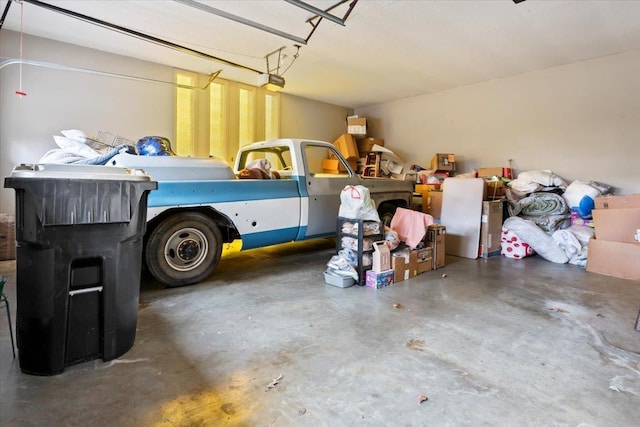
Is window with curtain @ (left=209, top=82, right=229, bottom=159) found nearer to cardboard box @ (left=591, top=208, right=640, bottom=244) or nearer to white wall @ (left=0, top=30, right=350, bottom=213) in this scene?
white wall @ (left=0, top=30, right=350, bottom=213)

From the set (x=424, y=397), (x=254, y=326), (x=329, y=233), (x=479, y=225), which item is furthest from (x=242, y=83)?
(x=424, y=397)

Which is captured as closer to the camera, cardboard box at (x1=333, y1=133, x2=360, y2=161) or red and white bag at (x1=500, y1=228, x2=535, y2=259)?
red and white bag at (x1=500, y1=228, x2=535, y2=259)

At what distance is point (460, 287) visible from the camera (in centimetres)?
352

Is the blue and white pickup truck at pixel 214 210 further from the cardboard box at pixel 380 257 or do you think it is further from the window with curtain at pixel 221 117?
the window with curtain at pixel 221 117

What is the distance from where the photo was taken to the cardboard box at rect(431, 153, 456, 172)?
22.6ft

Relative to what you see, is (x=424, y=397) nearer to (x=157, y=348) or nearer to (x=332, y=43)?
(x=157, y=348)

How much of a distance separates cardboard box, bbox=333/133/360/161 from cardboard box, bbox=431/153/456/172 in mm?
1972

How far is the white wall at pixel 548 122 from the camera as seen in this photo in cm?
514

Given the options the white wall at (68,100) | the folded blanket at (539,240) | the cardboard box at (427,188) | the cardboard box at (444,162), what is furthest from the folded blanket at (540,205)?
the white wall at (68,100)

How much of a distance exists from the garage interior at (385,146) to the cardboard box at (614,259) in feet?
0.23

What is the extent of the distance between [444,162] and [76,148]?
20.6 feet

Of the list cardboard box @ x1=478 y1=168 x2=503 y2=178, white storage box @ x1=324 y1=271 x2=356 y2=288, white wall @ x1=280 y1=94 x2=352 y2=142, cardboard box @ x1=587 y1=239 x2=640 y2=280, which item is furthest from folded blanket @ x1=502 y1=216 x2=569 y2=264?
white wall @ x1=280 y1=94 x2=352 y2=142

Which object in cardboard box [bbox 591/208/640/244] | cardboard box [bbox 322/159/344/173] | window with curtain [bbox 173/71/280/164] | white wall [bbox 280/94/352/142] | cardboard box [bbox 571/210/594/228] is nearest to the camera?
cardboard box [bbox 591/208/640/244]

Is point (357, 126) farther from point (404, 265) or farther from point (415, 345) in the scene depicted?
point (415, 345)
